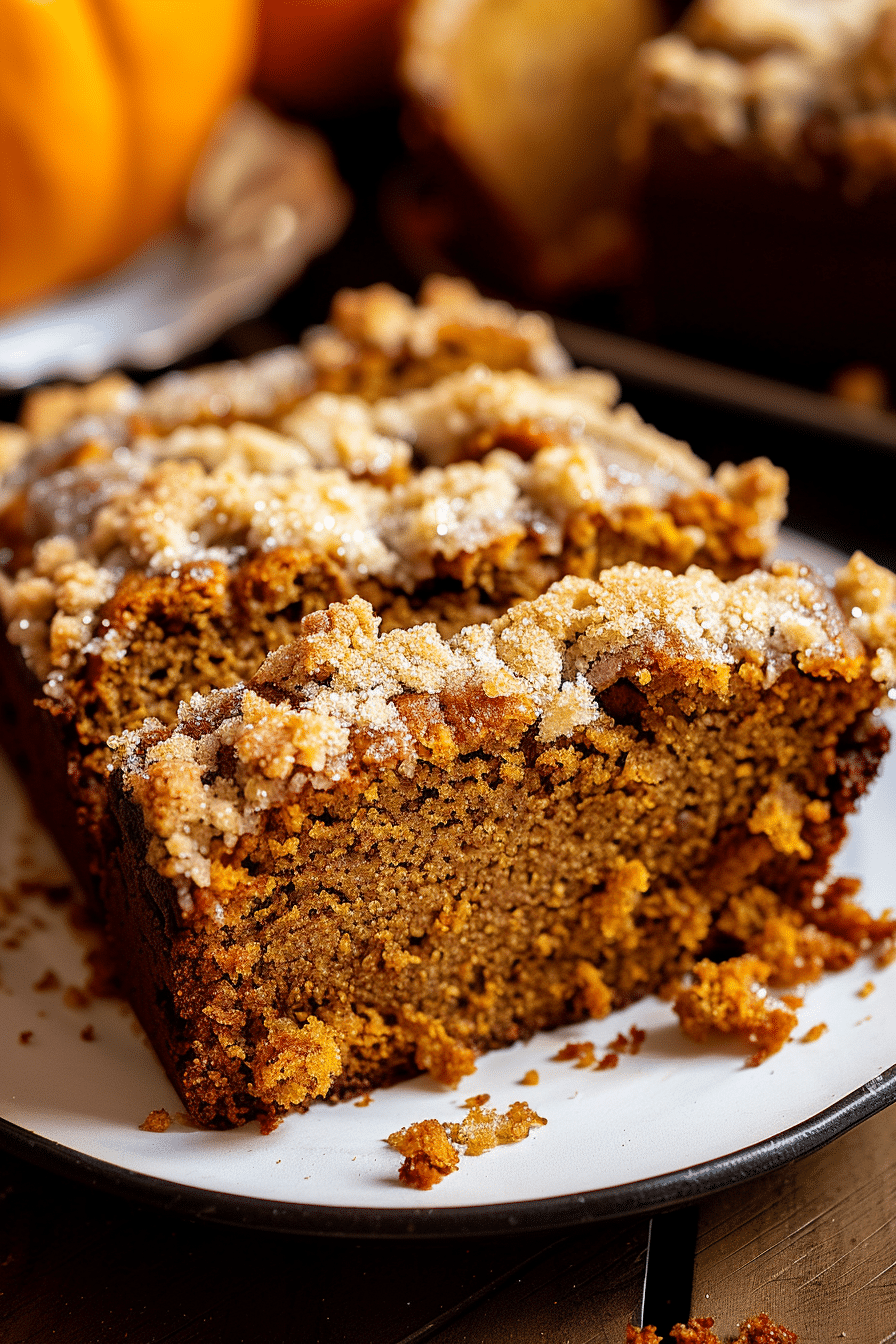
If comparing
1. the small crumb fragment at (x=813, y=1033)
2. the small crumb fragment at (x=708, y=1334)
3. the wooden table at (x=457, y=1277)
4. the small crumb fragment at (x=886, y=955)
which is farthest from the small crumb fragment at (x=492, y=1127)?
the small crumb fragment at (x=886, y=955)

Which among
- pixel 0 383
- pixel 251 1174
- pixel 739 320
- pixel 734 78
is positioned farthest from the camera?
pixel 739 320

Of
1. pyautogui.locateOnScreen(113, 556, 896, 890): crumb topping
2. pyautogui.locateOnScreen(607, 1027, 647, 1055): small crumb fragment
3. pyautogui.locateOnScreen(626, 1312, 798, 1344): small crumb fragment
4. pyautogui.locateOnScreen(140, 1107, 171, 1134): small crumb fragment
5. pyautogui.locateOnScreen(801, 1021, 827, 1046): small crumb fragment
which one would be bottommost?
pyautogui.locateOnScreen(626, 1312, 798, 1344): small crumb fragment

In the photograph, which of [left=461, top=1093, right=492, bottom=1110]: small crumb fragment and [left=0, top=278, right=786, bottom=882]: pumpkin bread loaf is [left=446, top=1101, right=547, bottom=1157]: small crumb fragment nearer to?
[left=461, top=1093, right=492, bottom=1110]: small crumb fragment

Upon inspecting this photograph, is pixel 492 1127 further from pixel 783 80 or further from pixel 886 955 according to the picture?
pixel 783 80

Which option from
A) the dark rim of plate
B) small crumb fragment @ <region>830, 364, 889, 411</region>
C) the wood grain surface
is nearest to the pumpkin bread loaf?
the dark rim of plate

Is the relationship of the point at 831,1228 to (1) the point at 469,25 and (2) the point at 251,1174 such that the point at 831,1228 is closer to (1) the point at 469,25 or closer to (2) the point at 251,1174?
(2) the point at 251,1174

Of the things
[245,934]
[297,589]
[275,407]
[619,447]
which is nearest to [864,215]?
[619,447]
